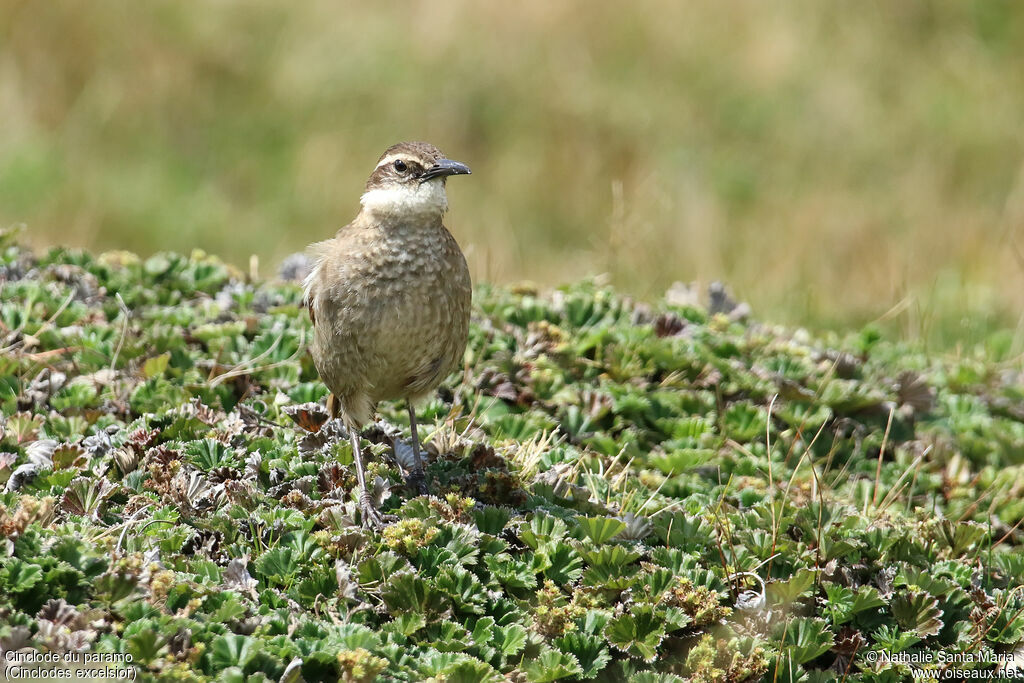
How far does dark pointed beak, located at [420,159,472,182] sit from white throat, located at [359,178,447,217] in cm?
3

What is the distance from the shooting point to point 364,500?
15.4ft

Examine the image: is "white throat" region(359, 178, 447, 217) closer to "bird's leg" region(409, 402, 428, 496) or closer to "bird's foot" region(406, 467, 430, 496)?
"bird's leg" region(409, 402, 428, 496)

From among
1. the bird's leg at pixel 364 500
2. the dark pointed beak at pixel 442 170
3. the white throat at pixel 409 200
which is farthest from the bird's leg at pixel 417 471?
the dark pointed beak at pixel 442 170

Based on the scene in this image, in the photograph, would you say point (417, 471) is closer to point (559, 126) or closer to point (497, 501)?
point (497, 501)

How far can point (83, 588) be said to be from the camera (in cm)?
404

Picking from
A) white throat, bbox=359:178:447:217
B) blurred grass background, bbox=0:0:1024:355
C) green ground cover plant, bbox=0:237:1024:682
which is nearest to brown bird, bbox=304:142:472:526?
white throat, bbox=359:178:447:217

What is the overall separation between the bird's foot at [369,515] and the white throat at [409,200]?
1.35 metres

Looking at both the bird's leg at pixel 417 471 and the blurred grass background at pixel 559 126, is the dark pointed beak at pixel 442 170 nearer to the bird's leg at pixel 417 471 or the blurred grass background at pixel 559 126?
the bird's leg at pixel 417 471

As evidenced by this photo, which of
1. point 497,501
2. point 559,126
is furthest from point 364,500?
point 559,126

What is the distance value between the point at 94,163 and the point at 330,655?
10.4m

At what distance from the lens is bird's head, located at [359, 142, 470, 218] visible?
5348mm

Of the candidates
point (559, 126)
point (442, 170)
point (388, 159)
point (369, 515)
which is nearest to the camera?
point (369, 515)

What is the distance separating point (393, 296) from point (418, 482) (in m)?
0.81

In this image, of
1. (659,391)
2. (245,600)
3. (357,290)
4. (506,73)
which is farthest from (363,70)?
(245,600)
